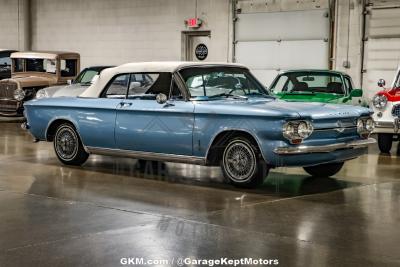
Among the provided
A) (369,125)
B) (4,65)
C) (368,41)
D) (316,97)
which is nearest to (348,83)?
(316,97)

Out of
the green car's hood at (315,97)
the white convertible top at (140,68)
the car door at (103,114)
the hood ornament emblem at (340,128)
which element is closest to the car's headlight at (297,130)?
the hood ornament emblem at (340,128)

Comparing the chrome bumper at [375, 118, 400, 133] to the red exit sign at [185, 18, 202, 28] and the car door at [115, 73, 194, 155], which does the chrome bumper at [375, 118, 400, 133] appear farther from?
the red exit sign at [185, 18, 202, 28]

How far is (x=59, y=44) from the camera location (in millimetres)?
23609

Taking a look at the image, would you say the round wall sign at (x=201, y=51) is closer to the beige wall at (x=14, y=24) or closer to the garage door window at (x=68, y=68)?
the garage door window at (x=68, y=68)

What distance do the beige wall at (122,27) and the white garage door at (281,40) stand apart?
0.72m

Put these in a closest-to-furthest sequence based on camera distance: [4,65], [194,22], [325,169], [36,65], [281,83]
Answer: [325,169], [281,83], [36,65], [4,65], [194,22]

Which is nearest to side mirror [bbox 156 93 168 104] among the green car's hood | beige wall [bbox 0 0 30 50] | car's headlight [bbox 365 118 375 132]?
car's headlight [bbox 365 118 375 132]

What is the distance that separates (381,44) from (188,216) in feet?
38.6

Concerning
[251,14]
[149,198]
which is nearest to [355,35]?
[251,14]

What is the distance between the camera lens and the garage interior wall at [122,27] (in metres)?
19.8

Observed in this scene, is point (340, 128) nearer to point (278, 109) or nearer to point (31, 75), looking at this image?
point (278, 109)

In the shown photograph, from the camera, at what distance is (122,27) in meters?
21.7

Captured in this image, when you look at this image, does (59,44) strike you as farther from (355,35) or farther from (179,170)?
(179,170)

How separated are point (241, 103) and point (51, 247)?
3595mm
